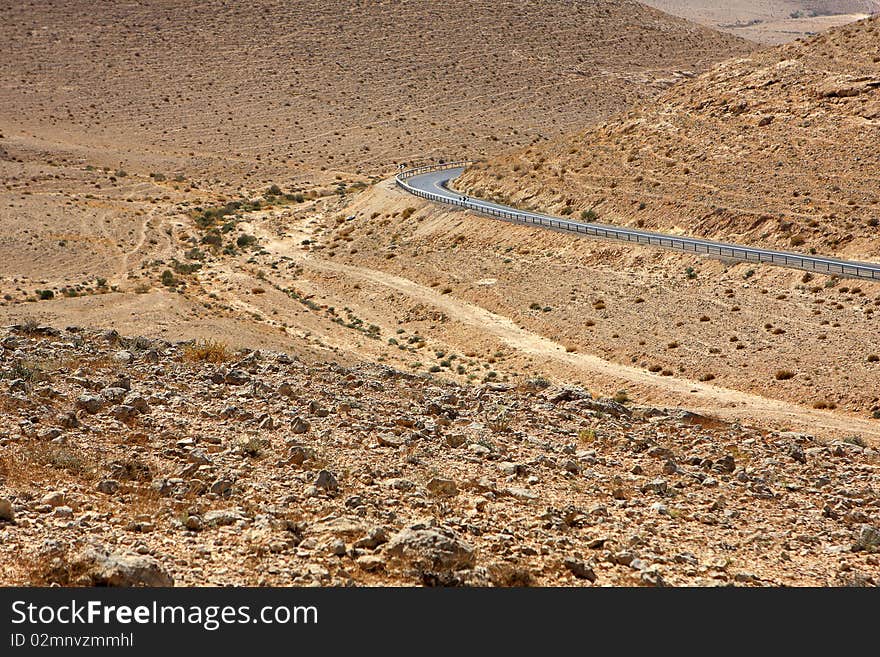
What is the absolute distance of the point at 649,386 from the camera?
31484 mm

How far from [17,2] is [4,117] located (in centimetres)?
3349

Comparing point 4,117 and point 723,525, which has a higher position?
point 723,525

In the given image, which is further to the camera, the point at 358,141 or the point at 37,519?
the point at 358,141

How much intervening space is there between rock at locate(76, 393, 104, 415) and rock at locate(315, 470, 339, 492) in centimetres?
498

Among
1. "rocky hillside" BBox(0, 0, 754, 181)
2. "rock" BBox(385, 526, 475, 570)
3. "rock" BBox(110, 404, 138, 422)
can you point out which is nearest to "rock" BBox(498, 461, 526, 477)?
"rock" BBox(385, 526, 475, 570)

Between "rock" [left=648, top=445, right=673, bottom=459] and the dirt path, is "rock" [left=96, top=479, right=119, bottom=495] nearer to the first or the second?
"rock" [left=648, top=445, right=673, bottom=459]

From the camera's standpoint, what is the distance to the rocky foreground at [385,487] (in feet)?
35.7

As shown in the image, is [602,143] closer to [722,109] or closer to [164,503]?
[722,109]

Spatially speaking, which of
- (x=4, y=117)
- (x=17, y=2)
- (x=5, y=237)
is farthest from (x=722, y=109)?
(x=17, y=2)

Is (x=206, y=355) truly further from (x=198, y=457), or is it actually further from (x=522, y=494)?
(x=522, y=494)

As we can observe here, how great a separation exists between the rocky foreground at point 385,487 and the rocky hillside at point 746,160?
27621 millimetres

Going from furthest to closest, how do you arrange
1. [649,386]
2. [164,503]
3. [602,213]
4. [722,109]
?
[722,109]
[602,213]
[649,386]
[164,503]

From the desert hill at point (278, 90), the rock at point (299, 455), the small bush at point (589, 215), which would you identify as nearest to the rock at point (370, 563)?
the rock at point (299, 455)

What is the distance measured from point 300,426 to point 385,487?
3240 mm
